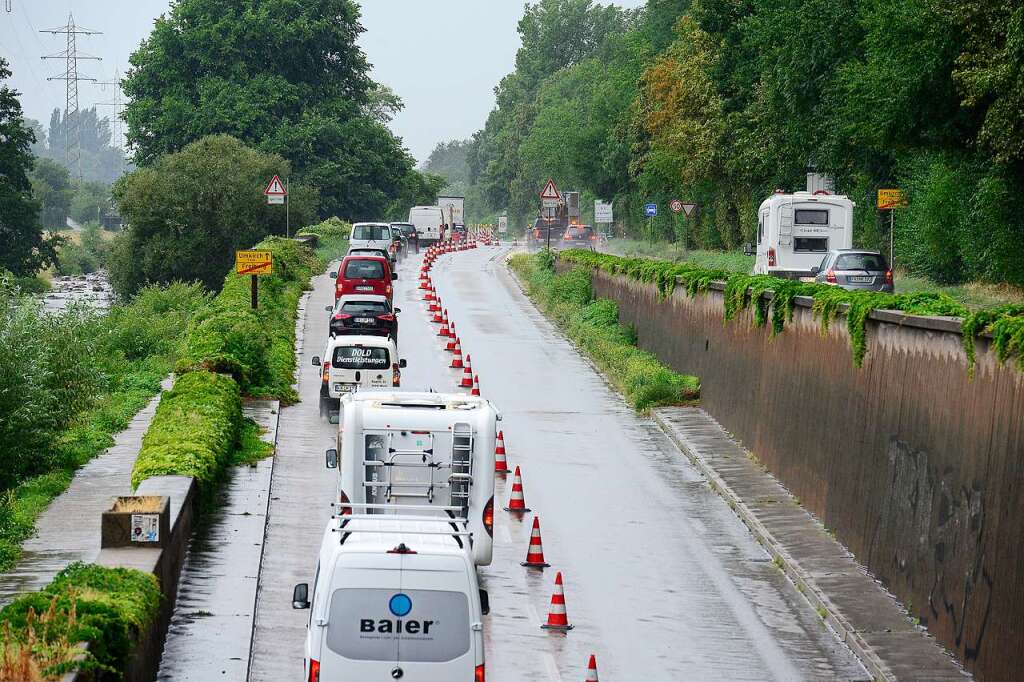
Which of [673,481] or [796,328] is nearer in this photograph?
[796,328]

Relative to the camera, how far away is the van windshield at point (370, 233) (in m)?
61.0

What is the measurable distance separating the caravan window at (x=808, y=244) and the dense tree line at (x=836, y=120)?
2498mm

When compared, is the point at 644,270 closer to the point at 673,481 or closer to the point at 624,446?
the point at 624,446

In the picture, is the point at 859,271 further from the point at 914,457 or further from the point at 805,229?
the point at 914,457

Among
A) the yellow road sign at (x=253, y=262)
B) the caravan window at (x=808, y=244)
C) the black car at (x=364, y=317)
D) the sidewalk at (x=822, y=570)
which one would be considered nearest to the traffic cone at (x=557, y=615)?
the sidewalk at (x=822, y=570)

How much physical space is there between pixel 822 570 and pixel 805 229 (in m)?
25.5

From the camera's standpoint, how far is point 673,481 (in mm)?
25266

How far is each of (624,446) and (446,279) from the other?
110ft

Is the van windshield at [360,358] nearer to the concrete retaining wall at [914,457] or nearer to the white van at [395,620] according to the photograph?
the concrete retaining wall at [914,457]

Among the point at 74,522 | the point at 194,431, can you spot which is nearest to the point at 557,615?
the point at 74,522

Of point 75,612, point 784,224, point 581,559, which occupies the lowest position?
point 581,559

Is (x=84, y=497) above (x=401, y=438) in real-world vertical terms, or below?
below

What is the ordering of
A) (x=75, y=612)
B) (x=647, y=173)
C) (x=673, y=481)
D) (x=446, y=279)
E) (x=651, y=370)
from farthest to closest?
(x=647, y=173)
(x=446, y=279)
(x=651, y=370)
(x=673, y=481)
(x=75, y=612)

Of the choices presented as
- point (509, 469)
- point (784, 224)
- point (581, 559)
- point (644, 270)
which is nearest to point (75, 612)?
point (581, 559)
